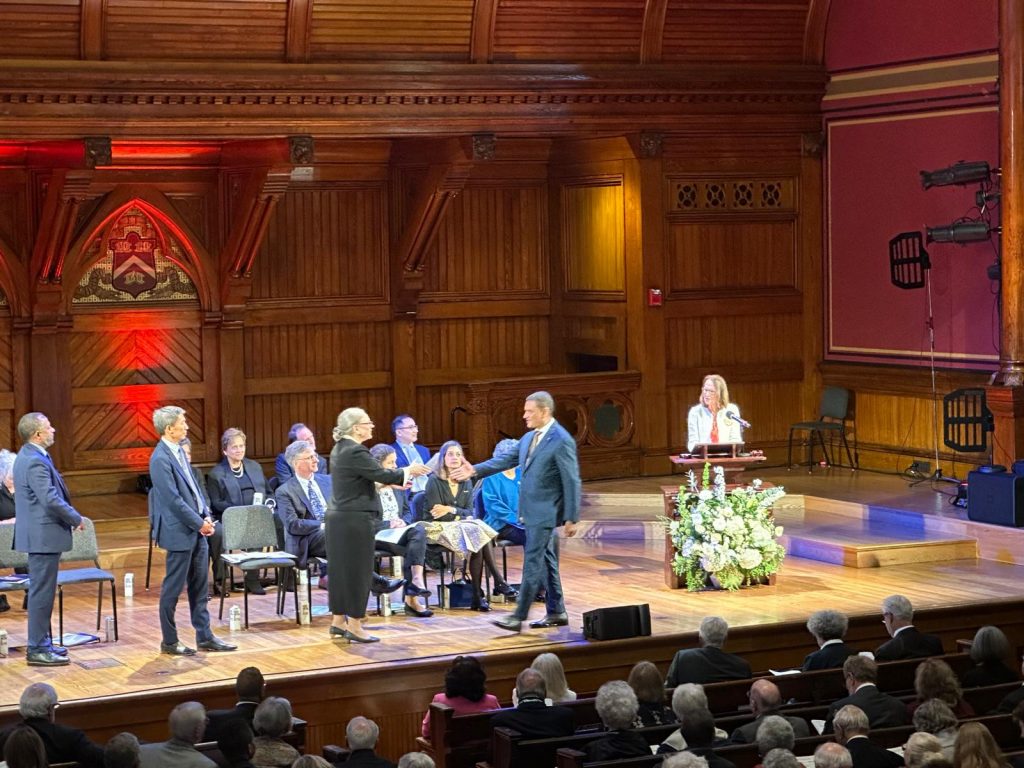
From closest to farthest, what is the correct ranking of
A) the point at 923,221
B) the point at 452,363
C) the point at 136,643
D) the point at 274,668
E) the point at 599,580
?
the point at 274,668 → the point at 136,643 → the point at 599,580 → the point at 923,221 → the point at 452,363

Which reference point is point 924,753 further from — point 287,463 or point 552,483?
point 287,463

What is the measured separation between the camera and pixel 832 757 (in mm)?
5891

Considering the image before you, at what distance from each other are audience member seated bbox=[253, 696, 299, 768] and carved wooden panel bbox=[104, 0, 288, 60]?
651 cm

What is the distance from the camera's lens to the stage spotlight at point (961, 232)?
12969 millimetres

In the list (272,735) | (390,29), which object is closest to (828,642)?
(272,735)

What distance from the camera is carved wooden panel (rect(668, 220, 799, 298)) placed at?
14.4 meters

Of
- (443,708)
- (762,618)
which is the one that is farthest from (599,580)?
(443,708)

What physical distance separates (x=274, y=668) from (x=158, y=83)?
501 centimetres

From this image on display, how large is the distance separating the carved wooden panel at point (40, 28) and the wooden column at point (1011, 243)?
626cm

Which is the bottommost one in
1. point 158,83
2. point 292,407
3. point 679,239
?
point 292,407

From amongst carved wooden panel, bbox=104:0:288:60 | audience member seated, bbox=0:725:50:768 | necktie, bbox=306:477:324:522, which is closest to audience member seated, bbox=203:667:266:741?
audience member seated, bbox=0:725:50:768

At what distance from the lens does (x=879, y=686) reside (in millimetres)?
7988

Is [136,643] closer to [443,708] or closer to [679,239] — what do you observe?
[443,708]

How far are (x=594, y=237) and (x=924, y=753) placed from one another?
30.8 ft
